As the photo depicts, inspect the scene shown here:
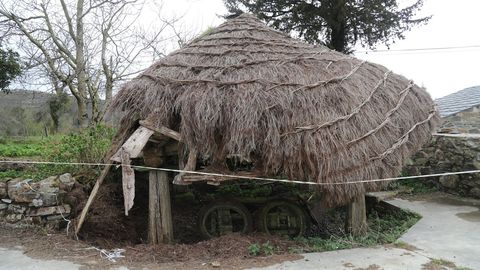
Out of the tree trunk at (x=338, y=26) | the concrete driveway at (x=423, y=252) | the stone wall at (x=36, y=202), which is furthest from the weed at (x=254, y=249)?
the tree trunk at (x=338, y=26)

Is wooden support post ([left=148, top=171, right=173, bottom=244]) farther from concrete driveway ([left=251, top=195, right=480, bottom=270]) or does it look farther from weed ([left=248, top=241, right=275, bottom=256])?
concrete driveway ([left=251, top=195, right=480, bottom=270])

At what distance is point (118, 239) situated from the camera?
21.7 feet

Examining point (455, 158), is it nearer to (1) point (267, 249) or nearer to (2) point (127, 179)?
(1) point (267, 249)

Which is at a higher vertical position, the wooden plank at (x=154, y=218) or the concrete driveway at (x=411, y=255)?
the wooden plank at (x=154, y=218)

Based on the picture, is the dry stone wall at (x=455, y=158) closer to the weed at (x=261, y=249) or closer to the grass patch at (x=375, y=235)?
the grass patch at (x=375, y=235)

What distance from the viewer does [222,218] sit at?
637 centimetres

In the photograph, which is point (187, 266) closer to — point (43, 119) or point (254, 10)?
point (254, 10)

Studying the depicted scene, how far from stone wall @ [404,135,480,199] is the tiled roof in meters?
2.01

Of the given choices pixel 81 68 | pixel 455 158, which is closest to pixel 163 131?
pixel 455 158

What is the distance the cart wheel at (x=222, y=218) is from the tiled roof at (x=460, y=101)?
7146 millimetres

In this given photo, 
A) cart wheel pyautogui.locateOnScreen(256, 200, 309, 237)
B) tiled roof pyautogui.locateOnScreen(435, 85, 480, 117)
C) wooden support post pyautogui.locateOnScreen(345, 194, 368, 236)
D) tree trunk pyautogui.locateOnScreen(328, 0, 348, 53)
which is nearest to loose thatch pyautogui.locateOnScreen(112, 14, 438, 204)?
wooden support post pyautogui.locateOnScreen(345, 194, 368, 236)

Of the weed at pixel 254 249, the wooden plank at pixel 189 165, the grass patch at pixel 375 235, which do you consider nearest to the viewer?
the weed at pixel 254 249

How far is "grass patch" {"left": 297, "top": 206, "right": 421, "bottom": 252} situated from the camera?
17.3 feet

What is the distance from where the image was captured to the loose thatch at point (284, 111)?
5129 millimetres
